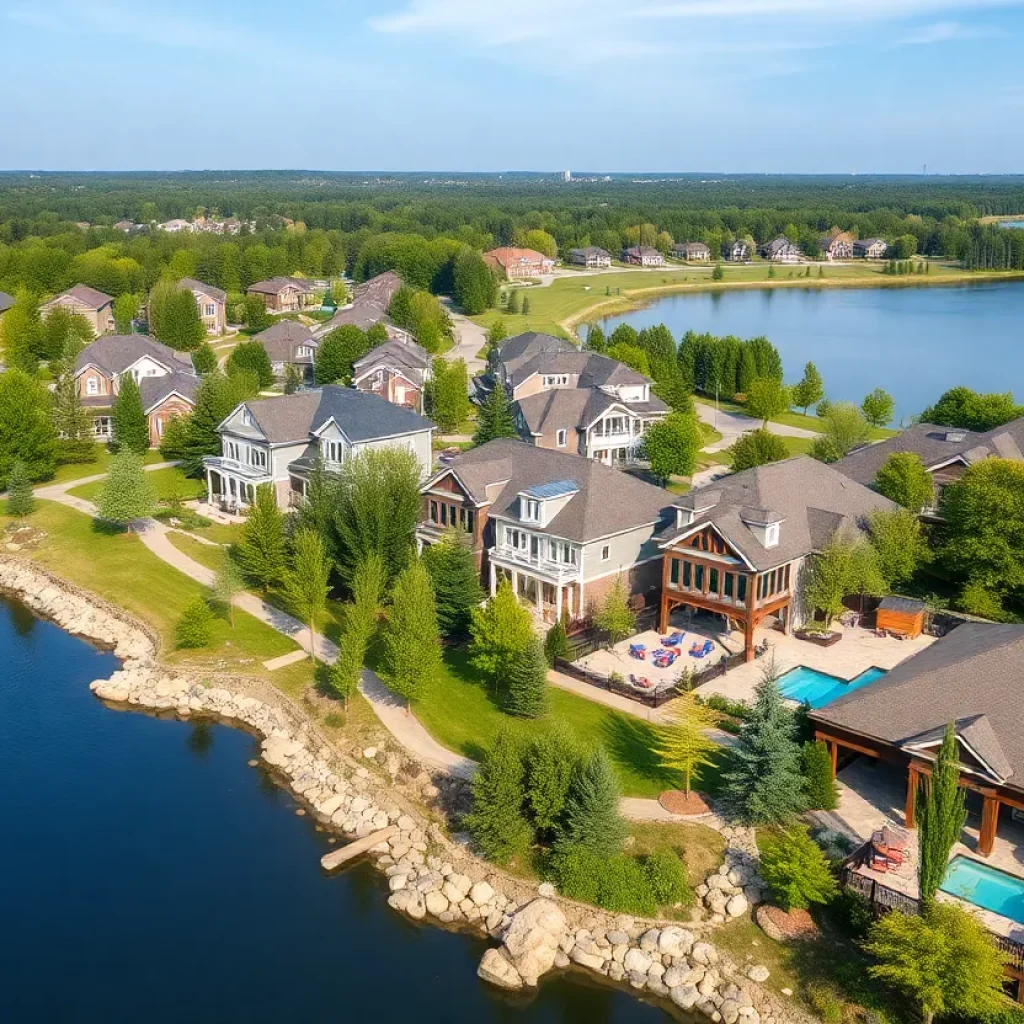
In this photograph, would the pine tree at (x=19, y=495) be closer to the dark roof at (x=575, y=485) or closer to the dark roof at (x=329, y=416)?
the dark roof at (x=329, y=416)

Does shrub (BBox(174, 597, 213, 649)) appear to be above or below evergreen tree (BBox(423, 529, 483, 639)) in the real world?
below

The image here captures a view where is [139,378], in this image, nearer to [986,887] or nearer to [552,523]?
[552,523]

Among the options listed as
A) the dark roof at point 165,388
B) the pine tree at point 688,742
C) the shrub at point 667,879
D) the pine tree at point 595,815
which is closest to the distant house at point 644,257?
the dark roof at point 165,388

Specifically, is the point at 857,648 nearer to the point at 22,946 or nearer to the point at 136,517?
the point at 22,946

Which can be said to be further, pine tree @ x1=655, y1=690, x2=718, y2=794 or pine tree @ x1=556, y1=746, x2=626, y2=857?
pine tree @ x1=655, y1=690, x2=718, y2=794

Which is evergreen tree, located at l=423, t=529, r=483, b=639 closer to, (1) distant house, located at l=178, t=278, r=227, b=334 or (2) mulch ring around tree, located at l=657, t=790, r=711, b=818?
(2) mulch ring around tree, located at l=657, t=790, r=711, b=818

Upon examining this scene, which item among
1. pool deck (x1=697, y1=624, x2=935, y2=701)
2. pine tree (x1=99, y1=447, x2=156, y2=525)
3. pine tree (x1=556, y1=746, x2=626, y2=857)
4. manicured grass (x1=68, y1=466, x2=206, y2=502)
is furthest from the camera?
manicured grass (x1=68, y1=466, x2=206, y2=502)

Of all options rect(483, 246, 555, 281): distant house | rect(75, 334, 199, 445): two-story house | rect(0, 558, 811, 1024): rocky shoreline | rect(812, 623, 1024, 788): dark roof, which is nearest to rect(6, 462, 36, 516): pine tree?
rect(75, 334, 199, 445): two-story house
